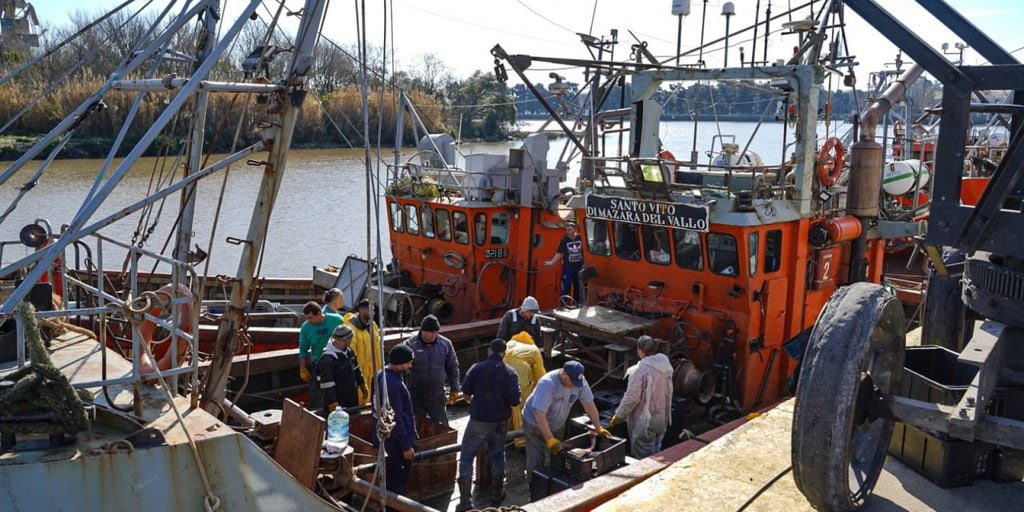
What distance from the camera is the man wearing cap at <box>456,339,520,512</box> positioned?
22.6ft

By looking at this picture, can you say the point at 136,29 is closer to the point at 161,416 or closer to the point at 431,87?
the point at 431,87

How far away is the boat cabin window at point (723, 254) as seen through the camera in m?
9.02

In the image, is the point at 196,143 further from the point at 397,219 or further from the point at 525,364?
the point at 397,219

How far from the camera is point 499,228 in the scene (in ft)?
42.4

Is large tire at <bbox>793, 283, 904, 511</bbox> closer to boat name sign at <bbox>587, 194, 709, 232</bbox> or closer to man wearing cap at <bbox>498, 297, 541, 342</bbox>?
boat name sign at <bbox>587, 194, 709, 232</bbox>

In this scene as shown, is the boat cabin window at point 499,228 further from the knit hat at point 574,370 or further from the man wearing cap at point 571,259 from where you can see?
the knit hat at point 574,370

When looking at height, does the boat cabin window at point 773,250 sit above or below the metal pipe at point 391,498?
above

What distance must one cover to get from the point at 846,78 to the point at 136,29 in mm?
43919

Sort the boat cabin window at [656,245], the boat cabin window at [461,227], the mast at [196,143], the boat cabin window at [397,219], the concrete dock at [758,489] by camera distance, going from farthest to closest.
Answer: the boat cabin window at [397,219]
the boat cabin window at [461,227]
the boat cabin window at [656,245]
the mast at [196,143]
the concrete dock at [758,489]

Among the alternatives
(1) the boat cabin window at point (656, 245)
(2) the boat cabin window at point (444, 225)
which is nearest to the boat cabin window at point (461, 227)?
(2) the boat cabin window at point (444, 225)

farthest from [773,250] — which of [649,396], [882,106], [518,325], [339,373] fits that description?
[339,373]

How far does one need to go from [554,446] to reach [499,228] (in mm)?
6417

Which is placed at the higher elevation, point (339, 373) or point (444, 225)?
point (444, 225)

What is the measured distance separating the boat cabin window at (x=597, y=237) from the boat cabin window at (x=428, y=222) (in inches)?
148
